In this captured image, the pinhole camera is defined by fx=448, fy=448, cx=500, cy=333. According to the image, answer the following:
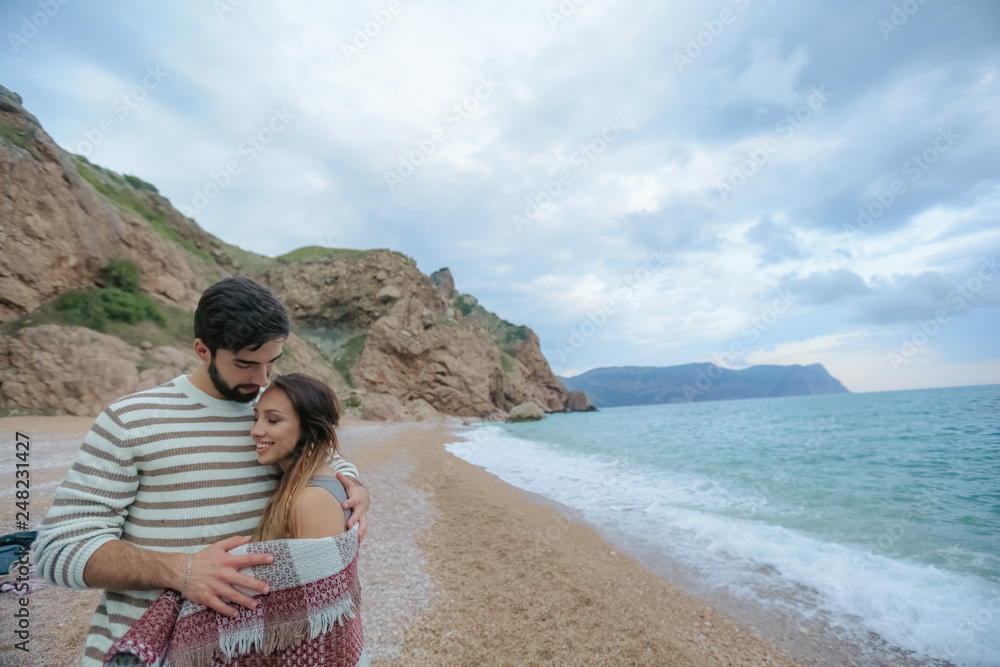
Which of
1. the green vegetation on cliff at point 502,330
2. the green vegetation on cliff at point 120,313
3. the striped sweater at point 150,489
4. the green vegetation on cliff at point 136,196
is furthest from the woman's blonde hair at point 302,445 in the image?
the green vegetation on cliff at point 502,330

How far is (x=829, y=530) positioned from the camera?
7.24 m

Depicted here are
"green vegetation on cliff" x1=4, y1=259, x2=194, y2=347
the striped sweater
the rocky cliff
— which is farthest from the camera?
"green vegetation on cliff" x1=4, y1=259, x2=194, y2=347

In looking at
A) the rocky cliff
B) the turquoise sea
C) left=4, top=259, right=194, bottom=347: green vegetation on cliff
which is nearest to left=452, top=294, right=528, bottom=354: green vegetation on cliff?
the rocky cliff

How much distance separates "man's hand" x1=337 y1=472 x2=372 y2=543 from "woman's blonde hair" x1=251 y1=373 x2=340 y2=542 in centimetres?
13

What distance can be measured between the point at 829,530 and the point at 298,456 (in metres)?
8.68

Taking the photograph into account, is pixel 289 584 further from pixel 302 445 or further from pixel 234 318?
pixel 234 318

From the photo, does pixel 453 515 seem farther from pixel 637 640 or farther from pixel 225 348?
pixel 225 348

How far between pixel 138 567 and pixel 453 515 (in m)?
6.82

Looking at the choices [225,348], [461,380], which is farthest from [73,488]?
[461,380]

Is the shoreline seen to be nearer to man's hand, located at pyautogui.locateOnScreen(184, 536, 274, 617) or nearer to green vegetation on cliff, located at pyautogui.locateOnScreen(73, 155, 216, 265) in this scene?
man's hand, located at pyautogui.locateOnScreen(184, 536, 274, 617)

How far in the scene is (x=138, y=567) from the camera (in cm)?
129

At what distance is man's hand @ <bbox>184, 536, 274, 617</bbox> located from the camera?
1298 mm

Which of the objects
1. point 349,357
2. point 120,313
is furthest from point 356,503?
point 349,357

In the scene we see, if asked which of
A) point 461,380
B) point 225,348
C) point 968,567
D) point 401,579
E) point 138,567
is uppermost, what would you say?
point 461,380
